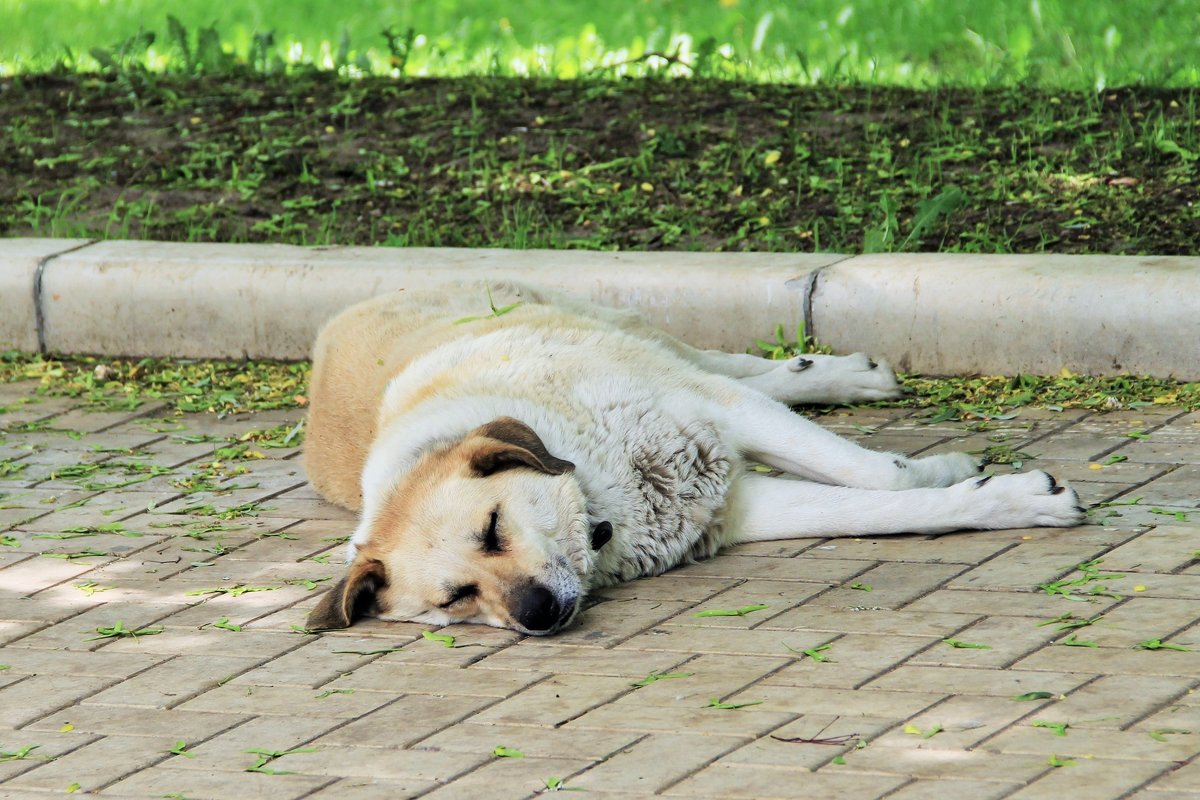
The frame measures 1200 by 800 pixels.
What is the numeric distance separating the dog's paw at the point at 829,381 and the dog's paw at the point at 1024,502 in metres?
1.44

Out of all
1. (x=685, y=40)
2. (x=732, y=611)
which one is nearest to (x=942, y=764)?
(x=732, y=611)

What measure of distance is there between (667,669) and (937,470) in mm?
1455

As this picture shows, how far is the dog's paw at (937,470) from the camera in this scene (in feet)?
16.5

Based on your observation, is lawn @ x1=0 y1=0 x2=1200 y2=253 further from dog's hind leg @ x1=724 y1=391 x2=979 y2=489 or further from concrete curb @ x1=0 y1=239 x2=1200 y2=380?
dog's hind leg @ x1=724 y1=391 x2=979 y2=489

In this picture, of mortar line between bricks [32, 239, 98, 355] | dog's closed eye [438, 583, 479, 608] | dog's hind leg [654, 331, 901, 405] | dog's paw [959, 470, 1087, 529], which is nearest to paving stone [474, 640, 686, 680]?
dog's closed eye [438, 583, 479, 608]

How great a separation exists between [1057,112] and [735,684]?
5.48 meters

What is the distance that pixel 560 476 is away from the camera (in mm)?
4570

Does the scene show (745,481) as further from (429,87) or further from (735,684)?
(429,87)

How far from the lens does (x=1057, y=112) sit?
847 centimetres

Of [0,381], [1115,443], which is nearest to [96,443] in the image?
[0,381]

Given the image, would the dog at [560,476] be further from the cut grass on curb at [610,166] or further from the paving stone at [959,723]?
the cut grass on curb at [610,166]

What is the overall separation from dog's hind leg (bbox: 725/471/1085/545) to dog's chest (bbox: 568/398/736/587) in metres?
0.14

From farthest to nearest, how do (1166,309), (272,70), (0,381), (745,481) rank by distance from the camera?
(272,70) < (0,381) < (1166,309) < (745,481)

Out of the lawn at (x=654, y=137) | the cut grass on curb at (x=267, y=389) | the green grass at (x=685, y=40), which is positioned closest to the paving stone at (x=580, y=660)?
the cut grass on curb at (x=267, y=389)
